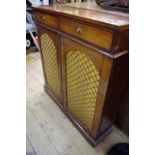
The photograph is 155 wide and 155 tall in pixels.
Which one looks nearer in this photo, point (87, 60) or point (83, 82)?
point (87, 60)

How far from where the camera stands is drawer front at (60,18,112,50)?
28.5 inches

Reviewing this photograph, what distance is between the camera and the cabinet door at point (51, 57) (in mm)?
1241

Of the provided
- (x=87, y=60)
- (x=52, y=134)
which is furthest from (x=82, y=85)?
(x=52, y=134)

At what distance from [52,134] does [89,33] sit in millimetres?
976

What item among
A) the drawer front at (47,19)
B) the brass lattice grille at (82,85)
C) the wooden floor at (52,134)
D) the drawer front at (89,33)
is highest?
the drawer front at (47,19)

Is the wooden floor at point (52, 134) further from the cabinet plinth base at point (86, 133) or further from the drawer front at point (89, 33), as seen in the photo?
the drawer front at point (89, 33)

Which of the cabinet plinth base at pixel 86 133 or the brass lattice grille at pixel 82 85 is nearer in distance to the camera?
the brass lattice grille at pixel 82 85

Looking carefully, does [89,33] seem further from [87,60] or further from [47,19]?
[47,19]

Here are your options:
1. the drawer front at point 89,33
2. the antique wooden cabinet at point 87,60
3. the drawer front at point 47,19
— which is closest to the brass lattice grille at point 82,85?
the antique wooden cabinet at point 87,60

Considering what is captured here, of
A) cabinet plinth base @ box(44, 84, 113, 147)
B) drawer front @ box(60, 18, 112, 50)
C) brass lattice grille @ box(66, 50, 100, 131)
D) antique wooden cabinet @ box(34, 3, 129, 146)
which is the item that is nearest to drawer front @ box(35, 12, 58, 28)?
antique wooden cabinet @ box(34, 3, 129, 146)

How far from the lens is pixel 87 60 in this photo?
0.92 metres

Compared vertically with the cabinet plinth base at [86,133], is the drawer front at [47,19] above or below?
above
